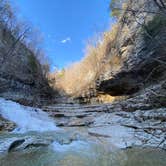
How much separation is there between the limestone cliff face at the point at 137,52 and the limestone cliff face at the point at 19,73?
444 centimetres

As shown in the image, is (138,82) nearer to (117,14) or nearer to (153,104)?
(153,104)

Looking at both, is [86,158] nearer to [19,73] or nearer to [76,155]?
[76,155]

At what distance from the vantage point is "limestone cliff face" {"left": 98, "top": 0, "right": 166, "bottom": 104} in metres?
11.4

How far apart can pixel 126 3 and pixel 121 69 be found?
486cm

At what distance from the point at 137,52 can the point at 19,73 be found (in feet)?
24.9

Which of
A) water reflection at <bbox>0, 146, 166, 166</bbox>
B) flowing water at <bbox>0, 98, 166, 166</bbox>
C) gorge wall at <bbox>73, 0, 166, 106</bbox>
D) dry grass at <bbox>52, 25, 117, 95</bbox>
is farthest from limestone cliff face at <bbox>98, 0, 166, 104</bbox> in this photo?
water reflection at <bbox>0, 146, 166, 166</bbox>

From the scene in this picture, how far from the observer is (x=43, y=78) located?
1712cm

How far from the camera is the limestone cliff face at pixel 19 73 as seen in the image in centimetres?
1300

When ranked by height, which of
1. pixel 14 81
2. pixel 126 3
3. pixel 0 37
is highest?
pixel 126 3

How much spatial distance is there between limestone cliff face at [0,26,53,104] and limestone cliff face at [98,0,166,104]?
4.44 m

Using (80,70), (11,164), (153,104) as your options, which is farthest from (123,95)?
(11,164)

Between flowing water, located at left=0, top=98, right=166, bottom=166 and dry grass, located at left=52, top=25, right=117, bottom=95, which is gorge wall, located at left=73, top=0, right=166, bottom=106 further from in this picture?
flowing water, located at left=0, top=98, right=166, bottom=166

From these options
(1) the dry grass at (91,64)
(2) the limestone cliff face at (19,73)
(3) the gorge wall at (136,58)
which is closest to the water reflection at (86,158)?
(3) the gorge wall at (136,58)

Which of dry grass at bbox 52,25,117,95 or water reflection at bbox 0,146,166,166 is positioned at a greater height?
dry grass at bbox 52,25,117,95
